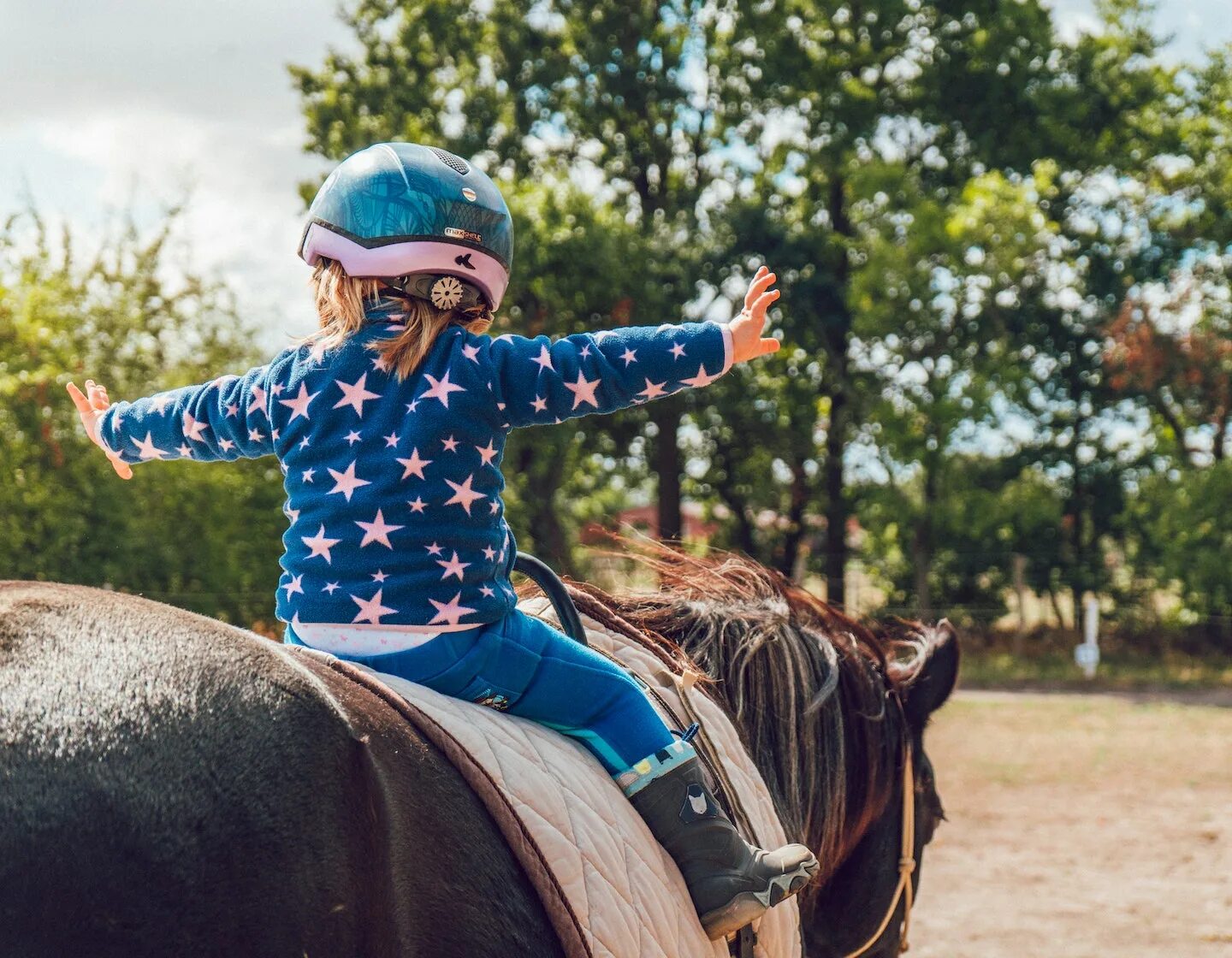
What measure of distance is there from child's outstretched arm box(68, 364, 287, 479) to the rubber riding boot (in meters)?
0.80

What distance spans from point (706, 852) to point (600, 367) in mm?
758

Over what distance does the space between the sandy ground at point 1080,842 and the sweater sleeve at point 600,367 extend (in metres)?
4.42

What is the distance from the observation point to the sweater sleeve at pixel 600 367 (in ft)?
5.93

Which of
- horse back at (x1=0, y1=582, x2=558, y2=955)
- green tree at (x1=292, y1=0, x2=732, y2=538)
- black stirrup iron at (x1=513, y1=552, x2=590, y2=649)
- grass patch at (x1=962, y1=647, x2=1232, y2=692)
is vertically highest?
green tree at (x1=292, y1=0, x2=732, y2=538)

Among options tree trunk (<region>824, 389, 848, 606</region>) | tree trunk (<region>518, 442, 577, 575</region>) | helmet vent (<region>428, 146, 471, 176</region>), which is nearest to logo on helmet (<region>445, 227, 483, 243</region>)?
helmet vent (<region>428, 146, 471, 176</region>)

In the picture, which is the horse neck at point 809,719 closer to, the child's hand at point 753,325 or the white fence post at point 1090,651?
the child's hand at point 753,325

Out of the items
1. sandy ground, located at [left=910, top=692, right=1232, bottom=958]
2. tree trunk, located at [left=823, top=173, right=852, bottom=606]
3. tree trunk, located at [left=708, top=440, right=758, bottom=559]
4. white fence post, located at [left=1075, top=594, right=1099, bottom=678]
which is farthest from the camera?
tree trunk, located at [left=708, top=440, right=758, bottom=559]

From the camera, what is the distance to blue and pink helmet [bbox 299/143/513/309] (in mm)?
1853

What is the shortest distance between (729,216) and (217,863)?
19.5 m

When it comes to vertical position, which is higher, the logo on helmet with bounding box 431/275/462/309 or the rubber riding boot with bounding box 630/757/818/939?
the logo on helmet with bounding box 431/275/462/309

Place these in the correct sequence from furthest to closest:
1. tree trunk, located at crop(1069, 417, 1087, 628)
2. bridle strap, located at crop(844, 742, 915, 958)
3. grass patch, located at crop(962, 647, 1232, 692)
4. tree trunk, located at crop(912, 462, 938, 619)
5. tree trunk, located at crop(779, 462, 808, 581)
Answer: tree trunk, located at crop(779, 462, 808, 581) < tree trunk, located at crop(1069, 417, 1087, 628) < tree trunk, located at crop(912, 462, 938, 619) < grass patch, located at crop(962, 647, 1232, 692) < bridle strap, located at crop(844, 742, 915, 958)

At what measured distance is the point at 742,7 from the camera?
2159 cm

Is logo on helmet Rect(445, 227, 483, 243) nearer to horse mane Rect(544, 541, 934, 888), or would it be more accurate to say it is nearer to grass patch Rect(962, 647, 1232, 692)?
horse mane Rect(544, 541, 934, 888)

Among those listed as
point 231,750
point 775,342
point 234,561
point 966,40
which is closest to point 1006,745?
point 234,561
